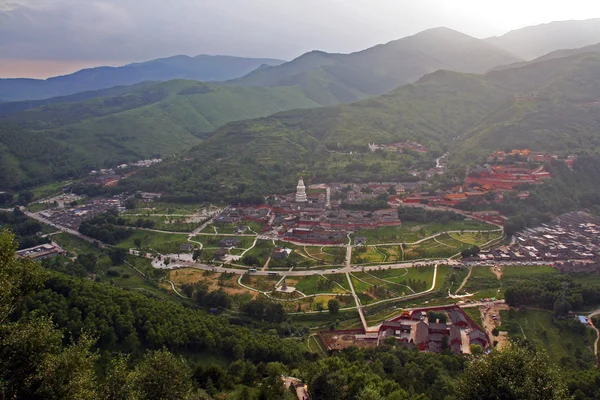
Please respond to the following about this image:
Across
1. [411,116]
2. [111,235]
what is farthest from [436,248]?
[411,116]

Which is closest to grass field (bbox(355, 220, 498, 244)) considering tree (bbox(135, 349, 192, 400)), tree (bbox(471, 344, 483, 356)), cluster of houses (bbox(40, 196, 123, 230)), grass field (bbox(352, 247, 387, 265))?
grass field (bbox(352, 247, 387, 265))

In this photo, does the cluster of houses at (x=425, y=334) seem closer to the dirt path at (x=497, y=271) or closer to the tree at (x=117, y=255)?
the dirt path at (x=497, y=271)

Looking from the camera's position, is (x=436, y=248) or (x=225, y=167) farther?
(x=225, y=167)

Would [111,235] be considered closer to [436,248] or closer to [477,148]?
[436,248]

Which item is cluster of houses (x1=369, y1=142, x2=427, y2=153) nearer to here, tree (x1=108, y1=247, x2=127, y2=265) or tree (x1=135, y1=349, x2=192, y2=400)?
tree (x1=108, y1=247, x2=127, y2=265)

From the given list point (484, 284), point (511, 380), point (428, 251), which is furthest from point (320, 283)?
point (511, 380)
